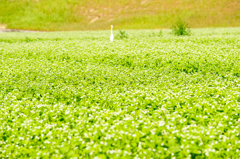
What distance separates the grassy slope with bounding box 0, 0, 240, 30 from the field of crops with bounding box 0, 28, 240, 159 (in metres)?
44.8

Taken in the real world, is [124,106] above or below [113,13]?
below

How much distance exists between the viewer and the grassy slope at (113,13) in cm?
6250

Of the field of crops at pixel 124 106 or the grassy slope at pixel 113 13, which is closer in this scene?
the field of crops at pixel 124 106

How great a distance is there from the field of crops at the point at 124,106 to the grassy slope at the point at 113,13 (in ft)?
147

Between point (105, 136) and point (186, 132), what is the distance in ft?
7.85

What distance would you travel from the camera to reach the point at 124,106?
1099 centimetres

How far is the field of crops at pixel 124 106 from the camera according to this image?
7477 mm

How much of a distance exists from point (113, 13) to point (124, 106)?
6789 cm

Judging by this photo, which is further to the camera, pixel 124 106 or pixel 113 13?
pixel 113 13

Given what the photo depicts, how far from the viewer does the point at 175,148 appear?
7.05 meters

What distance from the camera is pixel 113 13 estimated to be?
76.0m

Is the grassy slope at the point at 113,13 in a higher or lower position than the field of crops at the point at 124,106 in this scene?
higher

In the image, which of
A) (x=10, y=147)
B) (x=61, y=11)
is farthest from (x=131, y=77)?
(x=61, y=11)

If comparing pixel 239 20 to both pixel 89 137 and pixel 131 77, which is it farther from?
pixel 89 137
